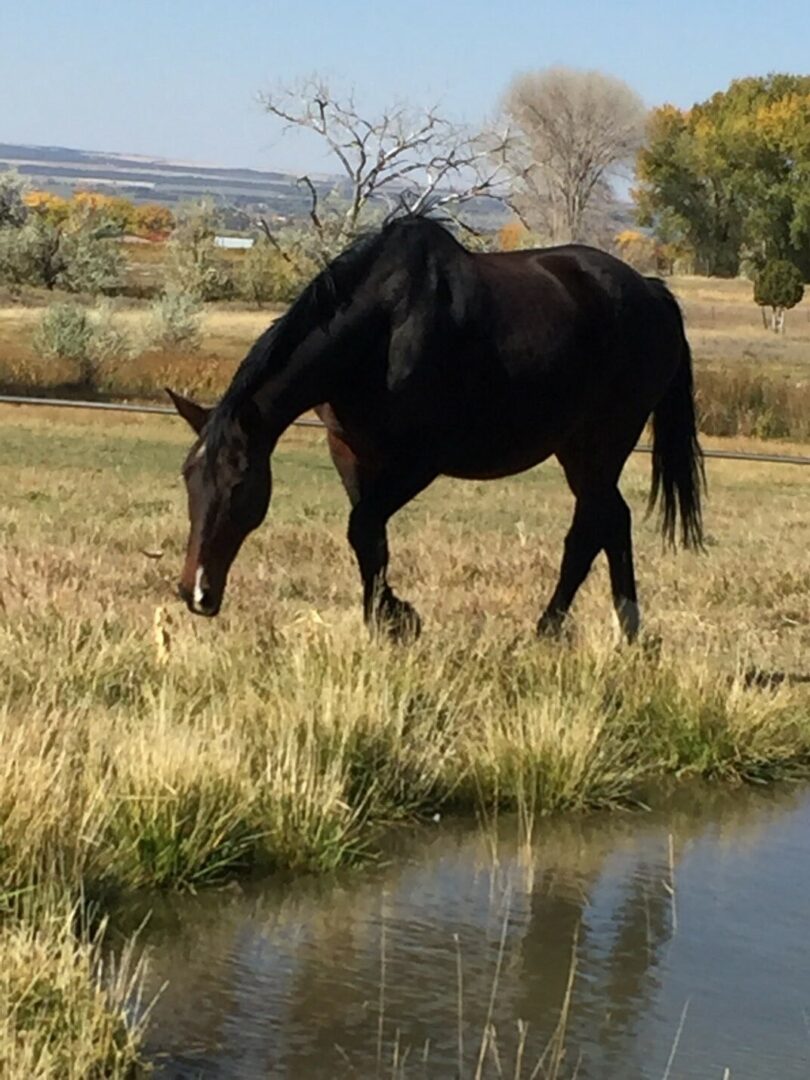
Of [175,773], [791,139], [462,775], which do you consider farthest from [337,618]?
[791,139]

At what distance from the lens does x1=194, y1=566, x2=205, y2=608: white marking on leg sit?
766 centimetres

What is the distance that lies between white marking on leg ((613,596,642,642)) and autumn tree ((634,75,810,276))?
79.3m

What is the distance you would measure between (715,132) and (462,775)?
295 feet

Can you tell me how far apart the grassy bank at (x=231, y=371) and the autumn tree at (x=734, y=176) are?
3104 cm

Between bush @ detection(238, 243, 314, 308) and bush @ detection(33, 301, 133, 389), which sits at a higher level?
bush @ detection(238, 243, 314, 308)

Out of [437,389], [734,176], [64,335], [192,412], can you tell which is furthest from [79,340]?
[734,176]

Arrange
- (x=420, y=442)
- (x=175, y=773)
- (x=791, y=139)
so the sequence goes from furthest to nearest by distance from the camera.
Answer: (x=791, y=139) → (x=420, y=442) → (x=175, y=773)

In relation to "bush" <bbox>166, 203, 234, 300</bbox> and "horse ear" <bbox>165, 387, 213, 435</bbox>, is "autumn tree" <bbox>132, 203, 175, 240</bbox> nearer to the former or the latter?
"bush" <bbox>166, 203, 234, 300</bbox>

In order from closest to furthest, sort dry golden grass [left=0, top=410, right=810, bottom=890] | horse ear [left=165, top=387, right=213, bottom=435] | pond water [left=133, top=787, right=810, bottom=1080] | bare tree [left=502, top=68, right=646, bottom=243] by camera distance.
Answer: pond water [left=133, top=787, right=810, bottom=1080], dry golden grass [left=0, top=410, right=810, bottom=890], horse ear [left=165, top=387, right=213, bottom=435], bare tree [left=502, top=68, right=646, bottom=243]

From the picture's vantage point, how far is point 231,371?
3284cm

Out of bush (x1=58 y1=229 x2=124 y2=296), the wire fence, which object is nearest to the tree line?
bush (x1=58 y1=229 x2=124 y2=296)

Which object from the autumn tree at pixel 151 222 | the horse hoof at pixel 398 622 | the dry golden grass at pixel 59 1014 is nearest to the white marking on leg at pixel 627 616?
the horse hoof at pixel 398 622

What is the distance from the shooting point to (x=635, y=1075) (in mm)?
4441

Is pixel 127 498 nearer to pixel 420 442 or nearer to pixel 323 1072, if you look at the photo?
pixel 420 442
